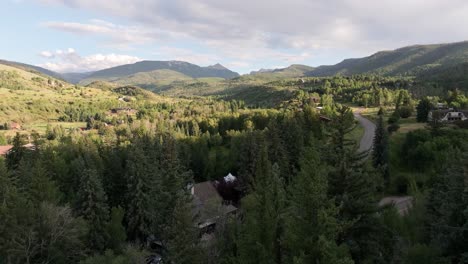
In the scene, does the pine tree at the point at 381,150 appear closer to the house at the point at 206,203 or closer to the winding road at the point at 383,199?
the winding road at the point at 383,199

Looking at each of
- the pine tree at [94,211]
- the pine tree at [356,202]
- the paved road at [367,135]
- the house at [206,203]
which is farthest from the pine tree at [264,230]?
the paved road at [367,135]

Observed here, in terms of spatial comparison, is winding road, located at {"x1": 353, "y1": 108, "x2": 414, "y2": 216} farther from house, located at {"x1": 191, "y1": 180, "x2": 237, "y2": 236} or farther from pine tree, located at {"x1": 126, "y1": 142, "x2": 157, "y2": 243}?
pine tree, located at {"x1": 126, "y1": 142, "x2": 157, "y2": 243}

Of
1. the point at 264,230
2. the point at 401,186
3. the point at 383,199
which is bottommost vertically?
the point at 383,199

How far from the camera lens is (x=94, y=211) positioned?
36.2 m

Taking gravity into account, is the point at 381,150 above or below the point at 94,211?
above

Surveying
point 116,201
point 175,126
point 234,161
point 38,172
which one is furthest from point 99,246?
point 175,126

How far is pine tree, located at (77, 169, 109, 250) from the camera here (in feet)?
117

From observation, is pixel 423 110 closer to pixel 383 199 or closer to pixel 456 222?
pixel 383 199

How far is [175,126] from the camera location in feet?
388

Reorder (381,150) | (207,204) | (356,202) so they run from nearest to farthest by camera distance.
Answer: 1. (356,202)
2. (207,204)
3. (381,150)

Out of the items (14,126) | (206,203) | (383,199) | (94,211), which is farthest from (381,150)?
(14,126)

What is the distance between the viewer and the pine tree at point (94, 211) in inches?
1403

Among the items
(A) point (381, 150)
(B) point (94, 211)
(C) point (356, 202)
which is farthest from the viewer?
(A) point (381, 150)

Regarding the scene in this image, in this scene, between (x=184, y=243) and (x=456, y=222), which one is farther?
(x=184, y=243)
